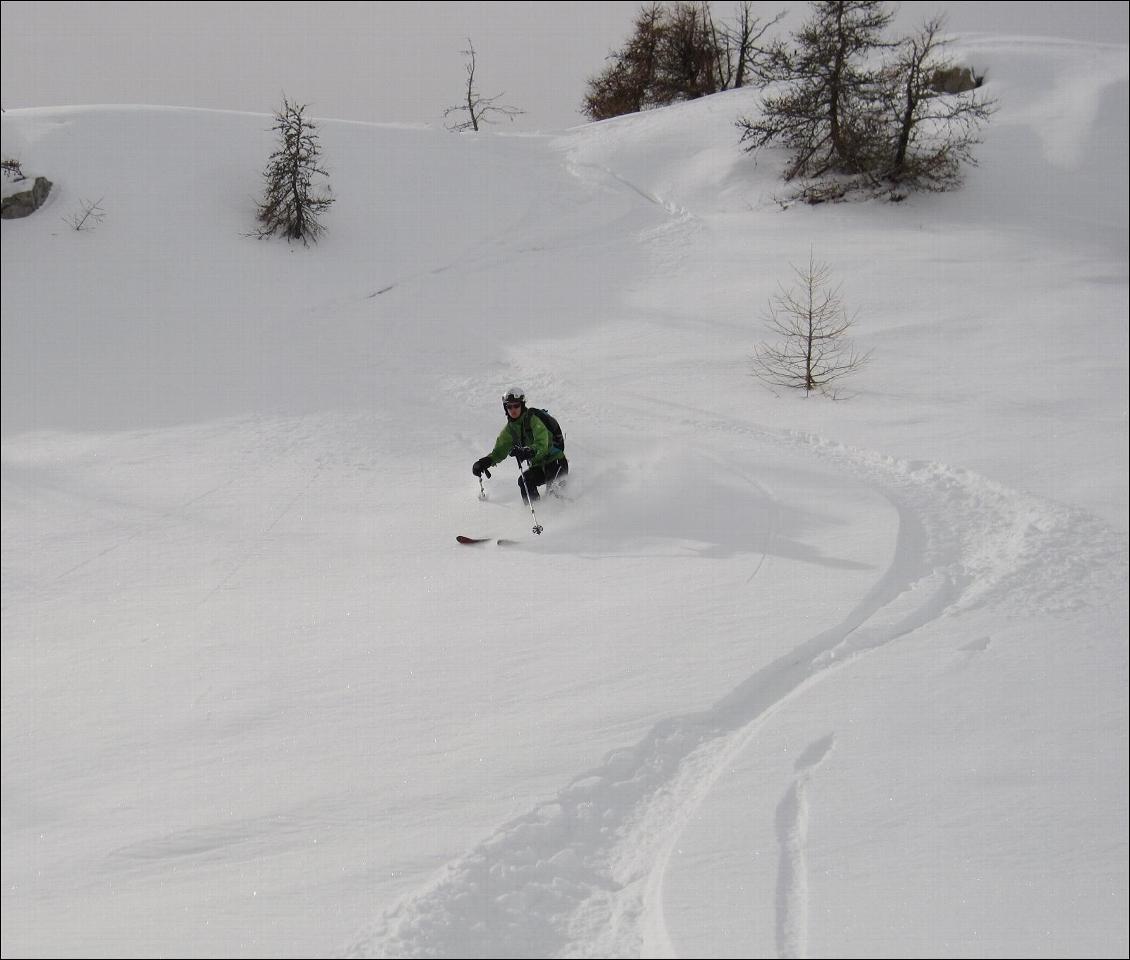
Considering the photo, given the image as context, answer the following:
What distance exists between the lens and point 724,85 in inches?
1294

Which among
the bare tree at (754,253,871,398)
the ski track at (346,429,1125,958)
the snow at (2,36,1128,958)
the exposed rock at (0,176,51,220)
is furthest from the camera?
the exposed rock at (0,176,51,220)

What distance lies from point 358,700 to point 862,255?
16.2m

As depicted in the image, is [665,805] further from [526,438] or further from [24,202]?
[24,202]

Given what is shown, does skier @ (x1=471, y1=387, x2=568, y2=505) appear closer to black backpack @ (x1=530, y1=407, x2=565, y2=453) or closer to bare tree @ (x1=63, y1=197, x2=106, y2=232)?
black backpack @ (x1=530, y1=407, x2=565, y2=453)

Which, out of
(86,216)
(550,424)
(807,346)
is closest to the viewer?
(550,424)

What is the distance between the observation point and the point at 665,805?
17.9 feet

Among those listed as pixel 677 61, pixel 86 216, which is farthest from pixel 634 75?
pixel 86 216

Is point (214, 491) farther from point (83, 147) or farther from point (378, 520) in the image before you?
point (83, 147)

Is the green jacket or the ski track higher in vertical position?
the green jacket

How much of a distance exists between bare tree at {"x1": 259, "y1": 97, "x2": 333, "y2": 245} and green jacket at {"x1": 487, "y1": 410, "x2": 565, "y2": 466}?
13226 millimetres

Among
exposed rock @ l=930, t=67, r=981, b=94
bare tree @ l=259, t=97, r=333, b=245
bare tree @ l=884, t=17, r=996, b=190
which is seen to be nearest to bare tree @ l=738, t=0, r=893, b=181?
bare tree @ l=884, t=17, r=996, b=190

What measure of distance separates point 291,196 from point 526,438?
15174mm

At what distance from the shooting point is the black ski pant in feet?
33.3

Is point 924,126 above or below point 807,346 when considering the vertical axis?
above
